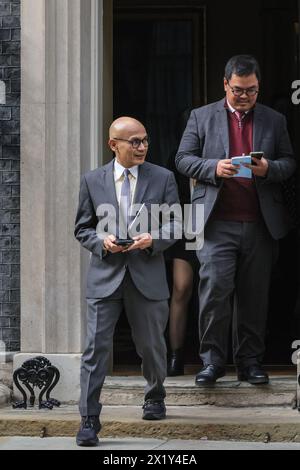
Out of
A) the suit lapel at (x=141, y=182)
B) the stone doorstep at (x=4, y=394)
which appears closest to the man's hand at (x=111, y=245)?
the suit lapel at (x=141, y=182)

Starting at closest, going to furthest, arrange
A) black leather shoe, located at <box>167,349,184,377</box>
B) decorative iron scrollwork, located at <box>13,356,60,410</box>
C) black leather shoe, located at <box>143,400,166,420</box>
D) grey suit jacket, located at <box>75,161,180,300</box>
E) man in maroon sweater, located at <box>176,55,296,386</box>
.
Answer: grey suit jacket, located at <box>75,161,180,300</box> → black leather shoe, located at <box>143,400,166,420</box> → man in maroon sweater, located at <box>176,55,296,386</box> → decorative iron scrollwork, located at <box>13,356,60,410</box> → black leather shoe, located at <box>167,349,184,377</box>

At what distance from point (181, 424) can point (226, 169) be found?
165cm

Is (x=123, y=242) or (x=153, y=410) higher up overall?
(x=123, y=242)

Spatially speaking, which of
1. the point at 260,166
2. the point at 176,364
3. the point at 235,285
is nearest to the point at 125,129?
the point at 260,166

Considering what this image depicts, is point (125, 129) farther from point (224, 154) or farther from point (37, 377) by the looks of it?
point (37, 377)

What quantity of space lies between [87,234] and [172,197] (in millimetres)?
585

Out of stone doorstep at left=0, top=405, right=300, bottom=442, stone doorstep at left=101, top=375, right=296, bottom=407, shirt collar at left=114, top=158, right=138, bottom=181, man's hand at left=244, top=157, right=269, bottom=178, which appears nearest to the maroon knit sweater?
man's hand at left=244, top=157, right=269, bottom=178

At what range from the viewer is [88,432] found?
7.76 meters

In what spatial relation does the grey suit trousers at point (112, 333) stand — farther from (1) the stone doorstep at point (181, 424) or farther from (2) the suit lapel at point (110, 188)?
(2) the suit lapel at point (110, 188)

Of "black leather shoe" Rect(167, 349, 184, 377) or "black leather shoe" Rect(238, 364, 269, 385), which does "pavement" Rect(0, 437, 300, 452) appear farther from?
"black leather shoe" Rect(167, 349, 184, 377)

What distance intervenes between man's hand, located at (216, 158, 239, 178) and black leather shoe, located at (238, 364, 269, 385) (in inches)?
53.8

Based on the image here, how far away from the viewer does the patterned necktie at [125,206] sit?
7.98 meters

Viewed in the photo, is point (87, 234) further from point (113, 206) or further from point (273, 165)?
point (273, 165)

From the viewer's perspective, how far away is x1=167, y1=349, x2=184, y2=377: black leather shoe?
9.37 m
